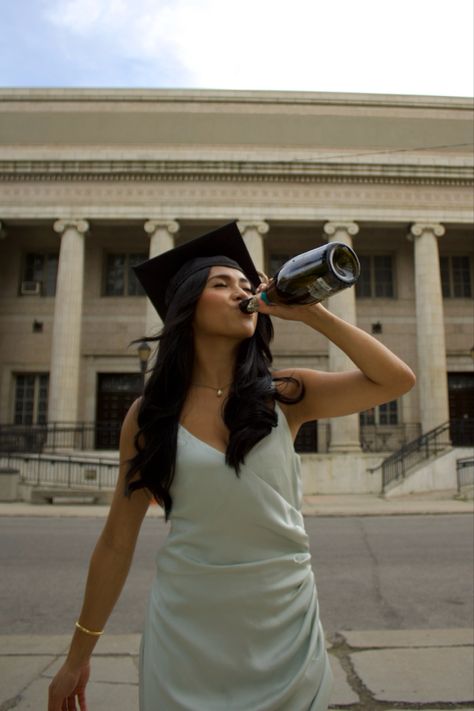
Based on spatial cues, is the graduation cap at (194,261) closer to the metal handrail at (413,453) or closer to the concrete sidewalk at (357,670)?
the concrete sidewalk at (357,670)

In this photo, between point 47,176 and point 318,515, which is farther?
point 47,176

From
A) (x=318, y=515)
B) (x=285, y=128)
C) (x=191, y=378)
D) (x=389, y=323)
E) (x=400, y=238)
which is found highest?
(x=285, y=128)

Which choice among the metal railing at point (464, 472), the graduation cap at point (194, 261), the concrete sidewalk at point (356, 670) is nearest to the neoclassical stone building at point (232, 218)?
the metal railing at point (464, 472)

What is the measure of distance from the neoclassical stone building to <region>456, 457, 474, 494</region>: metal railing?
278 cm

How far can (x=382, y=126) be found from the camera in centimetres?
2514

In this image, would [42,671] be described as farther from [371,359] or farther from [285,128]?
[285,128]

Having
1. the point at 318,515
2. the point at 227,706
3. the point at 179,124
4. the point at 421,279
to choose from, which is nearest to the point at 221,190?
the point at 179,124

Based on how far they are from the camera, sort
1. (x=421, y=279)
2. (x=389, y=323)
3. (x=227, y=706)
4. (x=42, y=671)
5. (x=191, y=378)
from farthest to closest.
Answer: (x=389, y=323), (x=421, y=279), (x=42, y=671), (x=191, y=378), (x=227, y=706)

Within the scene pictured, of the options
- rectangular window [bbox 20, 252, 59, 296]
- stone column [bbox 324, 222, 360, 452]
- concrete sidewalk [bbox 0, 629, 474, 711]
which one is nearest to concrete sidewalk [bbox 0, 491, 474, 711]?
concrete sidewalk [bbox 0, 629, 474, 711]

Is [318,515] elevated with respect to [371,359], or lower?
lower

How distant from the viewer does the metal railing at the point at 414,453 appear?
19188 millimetres

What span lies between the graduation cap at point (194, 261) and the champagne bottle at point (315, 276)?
0.28 m

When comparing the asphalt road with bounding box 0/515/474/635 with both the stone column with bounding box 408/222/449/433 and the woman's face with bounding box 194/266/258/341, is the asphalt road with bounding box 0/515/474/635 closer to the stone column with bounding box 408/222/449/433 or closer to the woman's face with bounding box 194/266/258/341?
the woman's face with bounding box 194/266/258/341

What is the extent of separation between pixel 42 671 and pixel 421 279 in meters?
21.1
